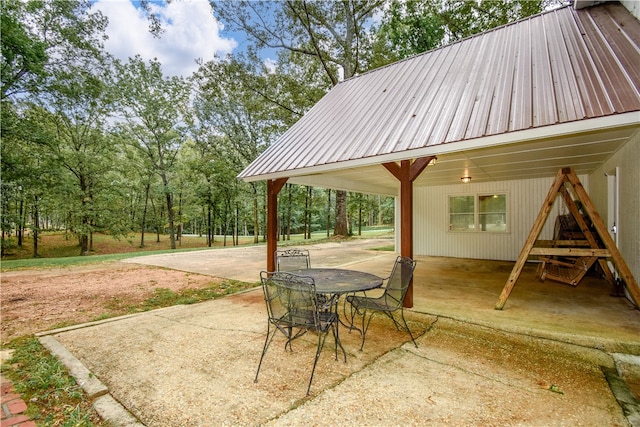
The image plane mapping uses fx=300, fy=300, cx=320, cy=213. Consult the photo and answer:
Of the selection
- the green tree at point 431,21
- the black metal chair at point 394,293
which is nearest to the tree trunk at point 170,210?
the green tree at point 431,21

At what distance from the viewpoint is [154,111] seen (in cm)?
1716

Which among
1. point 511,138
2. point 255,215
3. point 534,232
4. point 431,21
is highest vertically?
point 431,21

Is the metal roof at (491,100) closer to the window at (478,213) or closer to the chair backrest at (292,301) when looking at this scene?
the chair backrest at (292,301)

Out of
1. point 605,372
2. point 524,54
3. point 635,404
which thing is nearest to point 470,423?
point 635,404

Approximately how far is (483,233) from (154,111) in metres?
17.7

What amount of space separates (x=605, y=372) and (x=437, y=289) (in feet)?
8.45

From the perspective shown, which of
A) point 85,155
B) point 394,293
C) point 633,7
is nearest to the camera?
point 394,293

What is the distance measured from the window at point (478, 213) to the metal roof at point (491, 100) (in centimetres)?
248

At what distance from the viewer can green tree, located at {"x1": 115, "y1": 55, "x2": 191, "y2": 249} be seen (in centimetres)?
1642

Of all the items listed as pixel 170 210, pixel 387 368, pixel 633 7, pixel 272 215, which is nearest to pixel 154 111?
pixel 170 210

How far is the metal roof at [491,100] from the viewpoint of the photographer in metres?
2.91

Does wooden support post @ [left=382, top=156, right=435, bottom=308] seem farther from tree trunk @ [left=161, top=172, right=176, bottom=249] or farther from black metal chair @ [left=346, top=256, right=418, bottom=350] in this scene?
tree trunk @ [left=161, top=172, right=176, bottom=249]

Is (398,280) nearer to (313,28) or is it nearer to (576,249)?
(576,249)

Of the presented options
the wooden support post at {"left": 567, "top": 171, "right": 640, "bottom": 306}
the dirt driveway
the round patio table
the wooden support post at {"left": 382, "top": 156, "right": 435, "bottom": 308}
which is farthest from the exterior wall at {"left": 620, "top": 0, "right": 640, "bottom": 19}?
the dirt driveway
